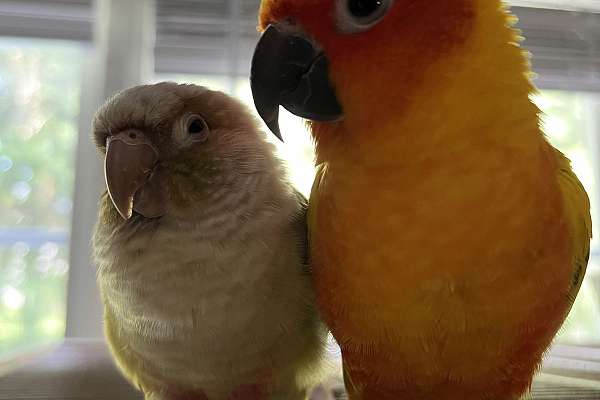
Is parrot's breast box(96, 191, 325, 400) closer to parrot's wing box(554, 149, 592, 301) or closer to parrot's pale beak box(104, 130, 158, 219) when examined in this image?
parrot's pale beak box(104, 130, 158, 219)

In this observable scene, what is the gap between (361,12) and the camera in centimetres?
53

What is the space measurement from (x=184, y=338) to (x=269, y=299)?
96mm

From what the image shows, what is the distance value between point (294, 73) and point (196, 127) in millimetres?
147

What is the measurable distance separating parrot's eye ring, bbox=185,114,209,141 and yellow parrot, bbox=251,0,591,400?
0.10 metres

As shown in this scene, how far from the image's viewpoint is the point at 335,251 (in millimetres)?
546

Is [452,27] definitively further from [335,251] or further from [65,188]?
[65,188]

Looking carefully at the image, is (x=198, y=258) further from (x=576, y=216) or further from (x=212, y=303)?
(x=576, y=216)

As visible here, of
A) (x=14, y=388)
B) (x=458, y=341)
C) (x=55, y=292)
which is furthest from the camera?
(x=55, y=292)

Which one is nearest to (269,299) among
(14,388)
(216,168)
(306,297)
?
(306,297)

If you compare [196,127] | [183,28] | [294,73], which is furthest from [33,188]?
[294,73]

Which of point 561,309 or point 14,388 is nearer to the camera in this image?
point 561,309

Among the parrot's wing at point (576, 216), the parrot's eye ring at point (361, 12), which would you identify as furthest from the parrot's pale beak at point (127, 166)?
the parrot's wing at point (576, 216)

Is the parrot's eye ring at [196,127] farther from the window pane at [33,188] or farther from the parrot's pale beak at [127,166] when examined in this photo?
the window pane at [33,188]

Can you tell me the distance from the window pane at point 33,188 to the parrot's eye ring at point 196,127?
1226 millimetres
